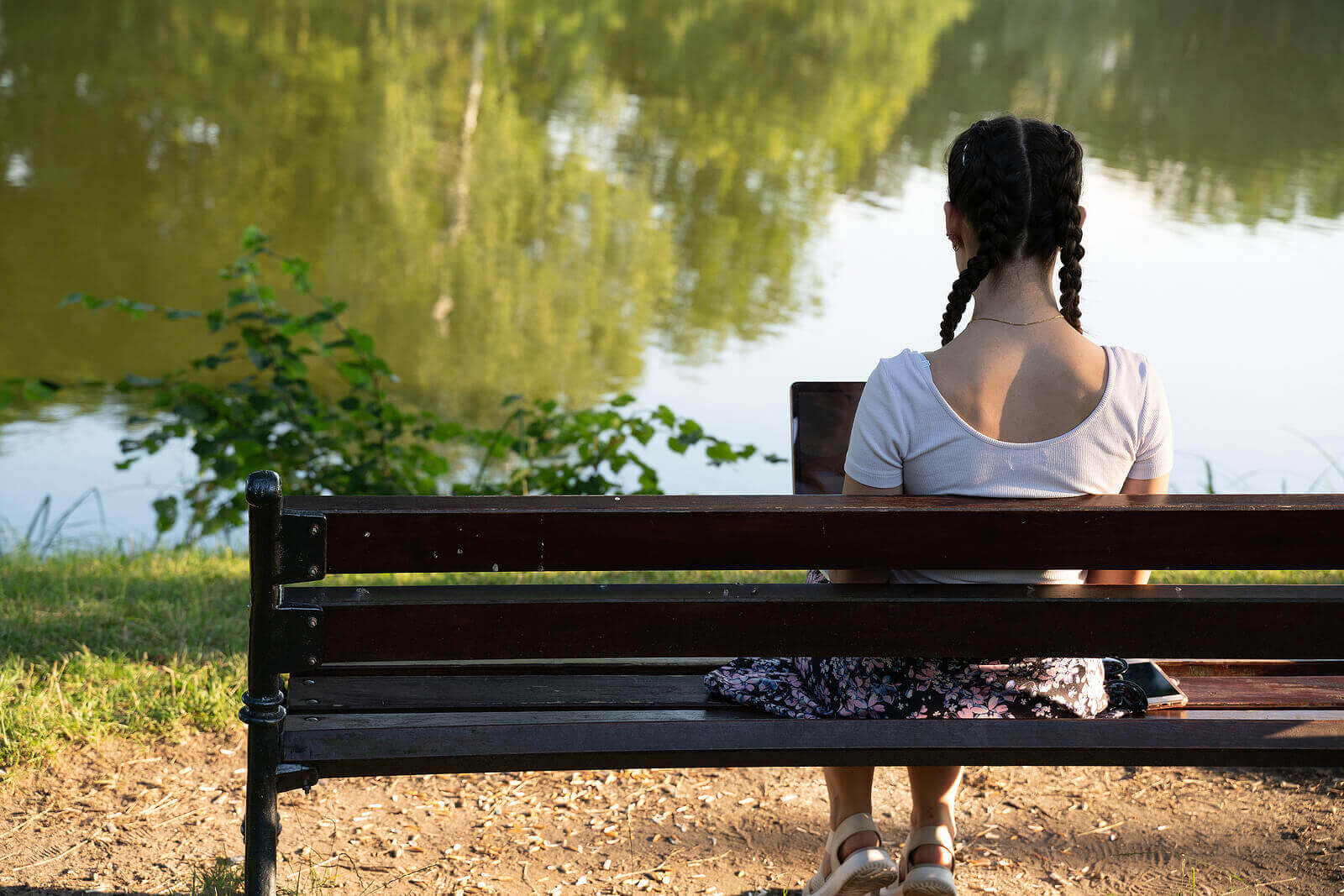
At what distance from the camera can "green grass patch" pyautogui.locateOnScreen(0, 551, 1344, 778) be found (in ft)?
9.83

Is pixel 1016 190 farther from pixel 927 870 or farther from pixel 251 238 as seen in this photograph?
pixel 251 238

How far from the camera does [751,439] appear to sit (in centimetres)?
736

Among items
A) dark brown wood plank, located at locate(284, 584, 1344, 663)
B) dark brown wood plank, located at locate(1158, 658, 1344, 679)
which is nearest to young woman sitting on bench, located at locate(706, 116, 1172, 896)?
dark brown wood plank, located at locate(284, 584, 1344, 663)

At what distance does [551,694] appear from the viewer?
7.11 ft

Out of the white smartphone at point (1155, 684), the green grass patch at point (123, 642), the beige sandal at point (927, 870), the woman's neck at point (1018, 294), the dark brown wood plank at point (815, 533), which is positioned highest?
the woman's neck at point (1018, 294)

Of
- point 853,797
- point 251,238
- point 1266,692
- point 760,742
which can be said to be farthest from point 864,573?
point 251,238

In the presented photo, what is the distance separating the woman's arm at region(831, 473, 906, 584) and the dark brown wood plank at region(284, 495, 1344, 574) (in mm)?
151

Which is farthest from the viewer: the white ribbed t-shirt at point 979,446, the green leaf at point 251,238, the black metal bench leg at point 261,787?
the green leaf at point 251,238

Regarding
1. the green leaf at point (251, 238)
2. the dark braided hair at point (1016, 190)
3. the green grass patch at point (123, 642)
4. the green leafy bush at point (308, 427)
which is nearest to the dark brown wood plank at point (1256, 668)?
the dark braided hair at point (1016, 190)

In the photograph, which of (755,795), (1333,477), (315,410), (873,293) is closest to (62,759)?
(755,795)

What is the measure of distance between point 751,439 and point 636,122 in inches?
328

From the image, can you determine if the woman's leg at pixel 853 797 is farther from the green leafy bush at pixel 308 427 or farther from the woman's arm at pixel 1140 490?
the green leafy bush at pixel 308 427

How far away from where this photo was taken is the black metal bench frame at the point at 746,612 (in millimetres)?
1796

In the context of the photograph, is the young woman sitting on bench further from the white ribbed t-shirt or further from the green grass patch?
the green grass patch
